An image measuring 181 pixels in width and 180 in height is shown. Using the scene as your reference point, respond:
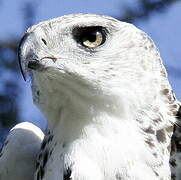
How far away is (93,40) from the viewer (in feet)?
14.5

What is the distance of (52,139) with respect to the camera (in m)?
4.56

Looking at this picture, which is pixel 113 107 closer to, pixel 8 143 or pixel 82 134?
pixel 82 134

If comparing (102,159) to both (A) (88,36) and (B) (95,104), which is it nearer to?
(B) (95,104)

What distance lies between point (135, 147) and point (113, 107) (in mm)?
202

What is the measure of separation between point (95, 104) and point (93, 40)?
286 millimetres

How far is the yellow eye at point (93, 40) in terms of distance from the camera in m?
4.41

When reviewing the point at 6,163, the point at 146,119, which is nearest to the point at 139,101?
the point at 146,119

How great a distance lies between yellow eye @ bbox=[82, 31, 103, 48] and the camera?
174 inches

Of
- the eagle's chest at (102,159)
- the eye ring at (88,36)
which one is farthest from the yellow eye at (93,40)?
the eagle's chest at (102,159)

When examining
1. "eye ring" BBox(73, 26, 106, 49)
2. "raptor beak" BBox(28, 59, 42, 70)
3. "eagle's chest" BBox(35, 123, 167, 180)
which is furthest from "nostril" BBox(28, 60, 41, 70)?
"eagle's chest" BBox(35, 123, 167, 180)

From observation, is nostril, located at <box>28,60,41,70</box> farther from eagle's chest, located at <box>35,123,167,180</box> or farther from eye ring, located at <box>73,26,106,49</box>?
eagle's chest, located at <box>35,123,167,180</box>

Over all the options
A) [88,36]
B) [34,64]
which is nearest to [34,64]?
[34,64]

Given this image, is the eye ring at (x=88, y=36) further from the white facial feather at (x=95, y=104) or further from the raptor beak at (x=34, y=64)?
the raptor beak at (x=34, y=64)

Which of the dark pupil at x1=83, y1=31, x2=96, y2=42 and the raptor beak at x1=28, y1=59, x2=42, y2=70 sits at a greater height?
the dark pupil at x1=83, y1=31, x2=96, y2=42
